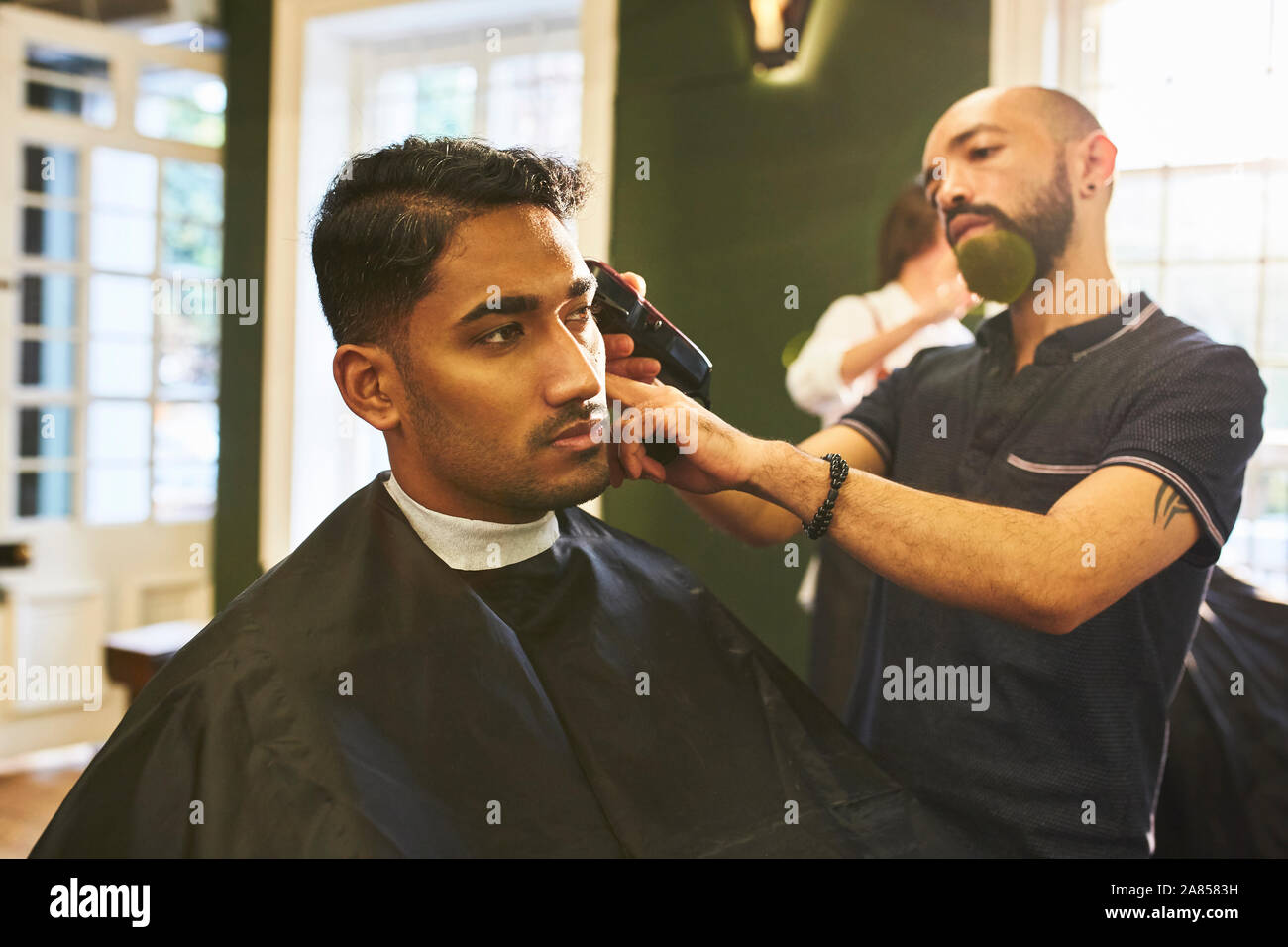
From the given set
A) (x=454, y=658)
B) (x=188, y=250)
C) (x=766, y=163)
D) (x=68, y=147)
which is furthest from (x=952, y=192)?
(x=68, y=147)

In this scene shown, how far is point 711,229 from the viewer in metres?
2.10

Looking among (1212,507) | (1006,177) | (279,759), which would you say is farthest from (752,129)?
(279,759)

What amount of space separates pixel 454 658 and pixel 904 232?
135cm

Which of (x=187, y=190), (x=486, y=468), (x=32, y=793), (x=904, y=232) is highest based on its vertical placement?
(x=187, y=190)

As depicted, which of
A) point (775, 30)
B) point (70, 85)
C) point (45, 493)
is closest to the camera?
point (775, 30)

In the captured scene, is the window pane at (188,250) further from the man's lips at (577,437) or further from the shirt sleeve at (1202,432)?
the shirt sleeve at (1202,432)

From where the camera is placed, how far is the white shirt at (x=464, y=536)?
1479 mm

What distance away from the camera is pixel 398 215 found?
136 centimetres

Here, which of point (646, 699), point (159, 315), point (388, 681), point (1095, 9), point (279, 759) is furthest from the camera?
point (159, 315)

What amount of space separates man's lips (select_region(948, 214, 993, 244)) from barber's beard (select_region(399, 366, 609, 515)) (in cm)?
80

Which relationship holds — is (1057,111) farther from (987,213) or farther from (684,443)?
(684,443)

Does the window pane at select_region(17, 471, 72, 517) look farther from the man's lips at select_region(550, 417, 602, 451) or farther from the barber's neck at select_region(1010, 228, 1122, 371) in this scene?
the barber's neck at select_region(1010, 228, 1122, 371)

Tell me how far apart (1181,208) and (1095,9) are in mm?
437

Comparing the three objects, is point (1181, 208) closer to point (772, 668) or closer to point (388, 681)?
point (772, 668)
